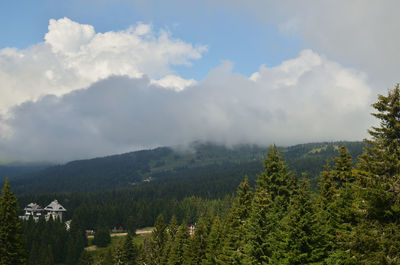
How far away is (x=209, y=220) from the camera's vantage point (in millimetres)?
58156

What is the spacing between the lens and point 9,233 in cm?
4378

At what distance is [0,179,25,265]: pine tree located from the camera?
43.1 metres

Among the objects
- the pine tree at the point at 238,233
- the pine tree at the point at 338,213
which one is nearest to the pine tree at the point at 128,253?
the pine tree at the point at 238,233

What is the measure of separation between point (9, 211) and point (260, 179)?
34.5 m

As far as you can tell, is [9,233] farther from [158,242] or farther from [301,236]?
[158,242]

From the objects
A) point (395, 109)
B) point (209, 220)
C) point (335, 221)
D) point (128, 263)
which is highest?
point (395, 109)

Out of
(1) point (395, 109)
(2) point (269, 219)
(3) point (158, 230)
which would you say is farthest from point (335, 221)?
(3) point (158, 230)

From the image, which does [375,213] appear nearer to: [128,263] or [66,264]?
[128,263]

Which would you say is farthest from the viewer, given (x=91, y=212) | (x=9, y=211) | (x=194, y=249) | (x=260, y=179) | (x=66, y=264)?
(x=91, y=212)

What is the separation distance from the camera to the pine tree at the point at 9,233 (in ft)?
141

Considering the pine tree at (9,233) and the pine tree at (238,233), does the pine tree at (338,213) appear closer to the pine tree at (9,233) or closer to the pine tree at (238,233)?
the pine tree at (238,233)

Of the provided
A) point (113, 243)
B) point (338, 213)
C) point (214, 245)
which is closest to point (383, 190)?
point (338, 213)

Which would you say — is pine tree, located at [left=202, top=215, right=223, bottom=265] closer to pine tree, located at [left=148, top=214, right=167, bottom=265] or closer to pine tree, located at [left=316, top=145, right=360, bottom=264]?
pine tree, located at [left=316, top=145, right=360, bottom=264]

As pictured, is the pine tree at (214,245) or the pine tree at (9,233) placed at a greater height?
the pine tree at (9,233)
